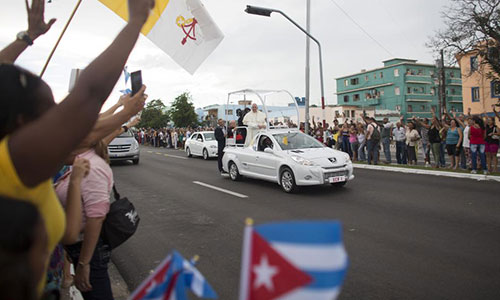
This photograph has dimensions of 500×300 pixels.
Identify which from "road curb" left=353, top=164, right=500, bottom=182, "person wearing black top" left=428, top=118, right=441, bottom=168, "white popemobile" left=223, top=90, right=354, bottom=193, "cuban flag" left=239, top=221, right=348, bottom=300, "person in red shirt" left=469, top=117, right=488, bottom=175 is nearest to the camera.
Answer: "cuban flag" left=239, top=221, right=348, bottom=300

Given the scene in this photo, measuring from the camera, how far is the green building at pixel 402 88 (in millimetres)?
77375

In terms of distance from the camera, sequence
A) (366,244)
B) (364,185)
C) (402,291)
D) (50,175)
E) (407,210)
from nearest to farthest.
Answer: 1. (50,175)
2. (402,291)
3. (366,244)
4. (407,210)
5. (364,185)

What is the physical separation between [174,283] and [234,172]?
34.1 ft

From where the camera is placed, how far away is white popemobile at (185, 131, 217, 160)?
20.4m

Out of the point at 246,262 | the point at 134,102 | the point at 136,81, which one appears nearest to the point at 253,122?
the point at 136,81

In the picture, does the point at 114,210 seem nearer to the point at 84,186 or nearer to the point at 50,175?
the point at 84,186

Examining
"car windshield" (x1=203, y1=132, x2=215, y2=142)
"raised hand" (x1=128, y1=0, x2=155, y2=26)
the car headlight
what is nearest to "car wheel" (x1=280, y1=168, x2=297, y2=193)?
the car headlight

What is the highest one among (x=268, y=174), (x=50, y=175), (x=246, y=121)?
(x=246, y=121)

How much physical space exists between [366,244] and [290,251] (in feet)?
14.7

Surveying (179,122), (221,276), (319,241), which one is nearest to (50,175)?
(319,241)

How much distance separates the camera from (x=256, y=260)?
4.00 feet

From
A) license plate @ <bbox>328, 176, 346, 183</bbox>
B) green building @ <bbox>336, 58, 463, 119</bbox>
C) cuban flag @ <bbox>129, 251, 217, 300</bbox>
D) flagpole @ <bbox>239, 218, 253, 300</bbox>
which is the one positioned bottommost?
license plate @ <bbox>328, 176, 346, 183</bbox>

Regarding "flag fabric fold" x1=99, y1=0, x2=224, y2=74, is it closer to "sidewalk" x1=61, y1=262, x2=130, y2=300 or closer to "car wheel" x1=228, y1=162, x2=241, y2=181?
"sidewalk" x1=61, y1=262, x2=130, y2=300

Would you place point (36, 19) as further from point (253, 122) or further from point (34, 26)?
point (253, 122)
